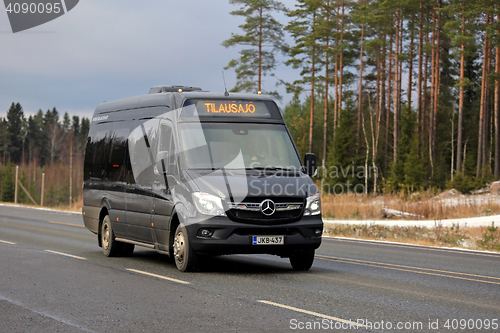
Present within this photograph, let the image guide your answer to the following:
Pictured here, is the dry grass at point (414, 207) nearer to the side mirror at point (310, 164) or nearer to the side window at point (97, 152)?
the side window at point (97, 152)

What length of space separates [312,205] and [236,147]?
1681mm

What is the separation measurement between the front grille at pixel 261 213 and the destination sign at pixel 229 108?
2050mm

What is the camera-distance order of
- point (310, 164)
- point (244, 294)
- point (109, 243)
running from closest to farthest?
point (244, 294)
point (310, 164)
point (109, 243)

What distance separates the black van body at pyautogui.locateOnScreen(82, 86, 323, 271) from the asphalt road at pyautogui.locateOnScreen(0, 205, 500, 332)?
1.70ft

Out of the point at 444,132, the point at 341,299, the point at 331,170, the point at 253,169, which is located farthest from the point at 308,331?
the point at 444,132

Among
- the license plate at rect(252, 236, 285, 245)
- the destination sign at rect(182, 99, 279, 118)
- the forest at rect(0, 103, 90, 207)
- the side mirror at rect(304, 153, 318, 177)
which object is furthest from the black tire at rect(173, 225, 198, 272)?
the forest at rect(0, 103, 90, 207)

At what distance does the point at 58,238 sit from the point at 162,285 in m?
9.81

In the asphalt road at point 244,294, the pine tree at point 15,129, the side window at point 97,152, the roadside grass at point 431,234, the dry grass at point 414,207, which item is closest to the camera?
the asphalt road at point 244,294

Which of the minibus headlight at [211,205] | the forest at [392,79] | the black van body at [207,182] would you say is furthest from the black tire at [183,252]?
the forest at [392,79]

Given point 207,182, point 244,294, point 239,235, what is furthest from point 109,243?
point 244,294

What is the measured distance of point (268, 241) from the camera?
10859 millimetres

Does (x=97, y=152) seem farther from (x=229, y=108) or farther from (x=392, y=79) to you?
(x=392, y=79)

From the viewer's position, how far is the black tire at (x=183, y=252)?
11086 mm

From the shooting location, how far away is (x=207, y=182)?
1098cm
